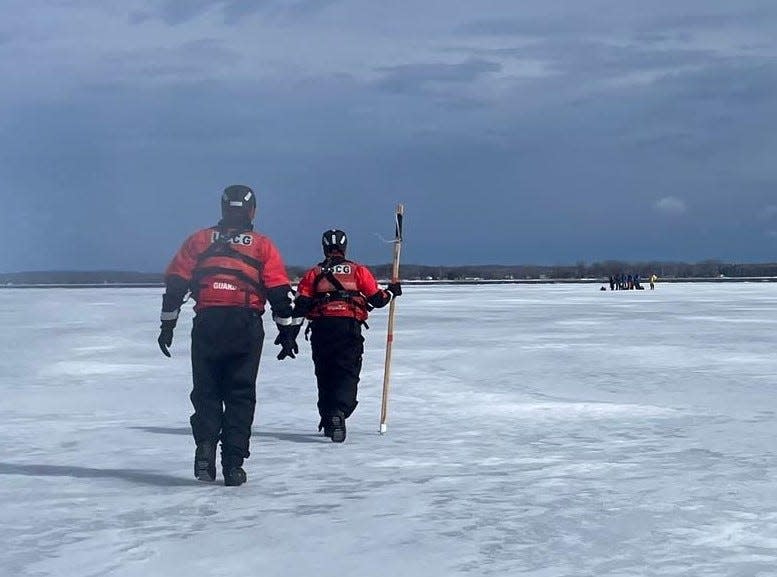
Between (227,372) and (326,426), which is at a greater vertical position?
(227,372)

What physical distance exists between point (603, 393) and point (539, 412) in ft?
Answer: 6.31

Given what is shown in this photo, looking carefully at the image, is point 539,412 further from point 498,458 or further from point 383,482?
point 383,482

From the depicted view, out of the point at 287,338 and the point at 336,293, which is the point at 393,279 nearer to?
the point at 336,293

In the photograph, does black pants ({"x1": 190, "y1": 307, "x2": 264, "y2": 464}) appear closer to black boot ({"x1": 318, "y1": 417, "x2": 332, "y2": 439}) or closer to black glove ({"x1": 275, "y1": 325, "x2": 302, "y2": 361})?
black glove ({"x1": 275, "y1": 325, "x2": 302, "y2": 361})

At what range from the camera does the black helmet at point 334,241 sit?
32.0 feet

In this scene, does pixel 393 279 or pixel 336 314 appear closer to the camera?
pixel 336 314

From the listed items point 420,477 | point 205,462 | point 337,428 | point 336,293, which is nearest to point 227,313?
point 205,462

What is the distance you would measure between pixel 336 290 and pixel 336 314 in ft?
0.70

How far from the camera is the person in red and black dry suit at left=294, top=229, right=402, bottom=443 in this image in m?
9.75

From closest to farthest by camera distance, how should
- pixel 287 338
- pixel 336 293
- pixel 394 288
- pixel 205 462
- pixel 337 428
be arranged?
pixel 205 462
pixel 287 338
pixel 337 428
pixel 336 293
pixel 394 288

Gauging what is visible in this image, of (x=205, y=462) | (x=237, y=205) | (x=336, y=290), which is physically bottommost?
(x=205, y=462)

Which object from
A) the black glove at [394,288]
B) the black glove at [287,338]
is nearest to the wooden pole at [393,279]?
the black glove at [394,288]

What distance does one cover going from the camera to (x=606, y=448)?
9109 millimetres

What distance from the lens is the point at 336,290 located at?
9.75 m
